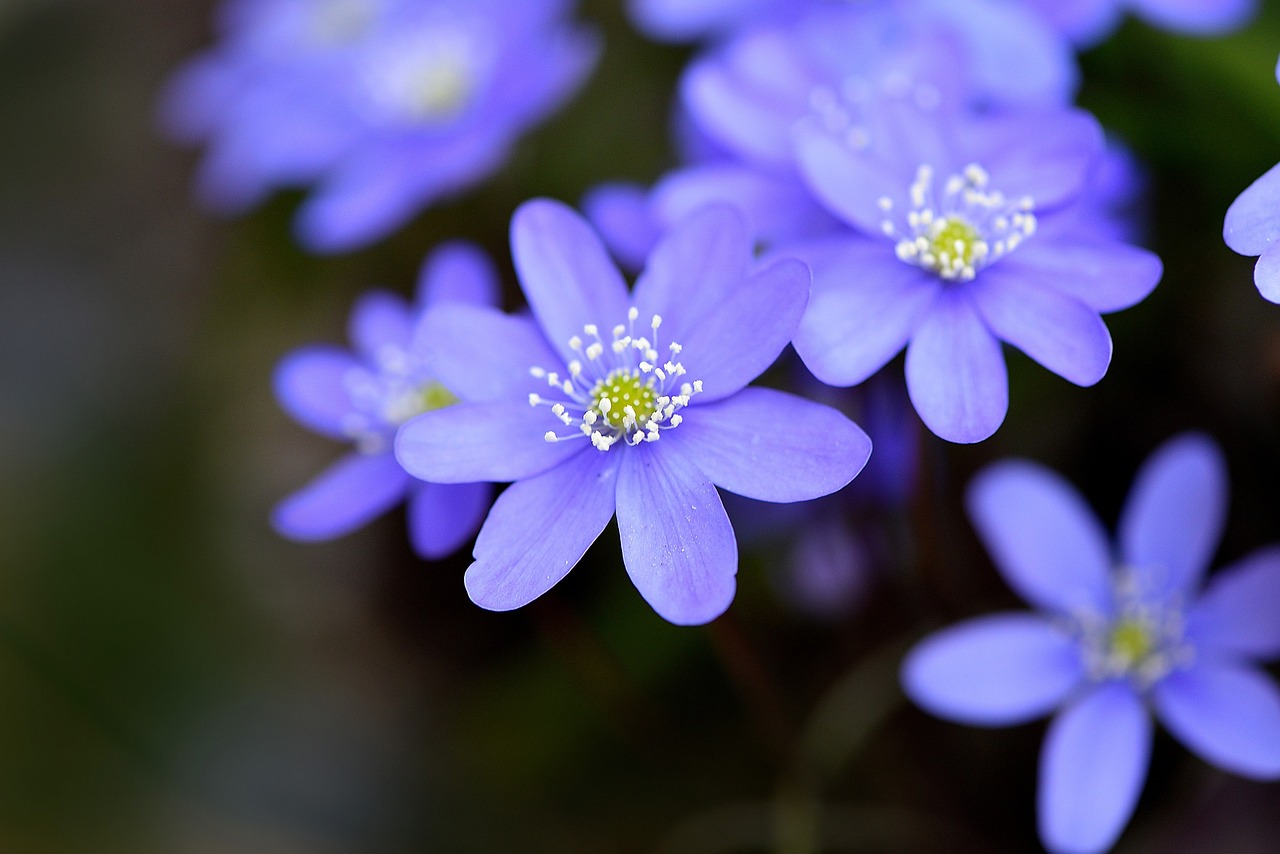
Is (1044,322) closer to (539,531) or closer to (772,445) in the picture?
(772,445)

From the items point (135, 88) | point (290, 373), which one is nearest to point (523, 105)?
point (290, 373)

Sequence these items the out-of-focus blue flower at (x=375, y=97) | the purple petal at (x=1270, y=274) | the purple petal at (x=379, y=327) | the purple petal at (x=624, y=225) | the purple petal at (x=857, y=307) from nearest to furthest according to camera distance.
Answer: the purple petal at (x=1270, y=274)
the purple petal at (x=857, y=307)
the purple petal at (x=624, y=225)
the purple petal at (x=379, y=327)
the out-of-focus blue flower at (x=375, y=97)

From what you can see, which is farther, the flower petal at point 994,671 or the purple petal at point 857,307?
the flower petal at point 994,671

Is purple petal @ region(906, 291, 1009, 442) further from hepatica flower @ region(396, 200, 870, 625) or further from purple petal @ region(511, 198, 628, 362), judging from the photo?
purple petal @ region(511, 198, 628, 362)

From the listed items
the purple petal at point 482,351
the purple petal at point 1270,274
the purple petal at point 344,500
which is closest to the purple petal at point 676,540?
the purple petal at point 482,351

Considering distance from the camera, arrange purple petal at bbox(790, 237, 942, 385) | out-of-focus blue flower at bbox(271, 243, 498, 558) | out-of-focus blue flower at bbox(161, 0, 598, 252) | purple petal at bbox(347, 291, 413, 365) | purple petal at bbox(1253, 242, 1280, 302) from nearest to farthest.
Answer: purple petal at bbox(1253, 242, 1280, 302) < purple petal at bbox(790, 237, 942, 385) < out-of-focus blue flower at bbox(271, 243, 498, 558) < purple petal at bbox(347, 291, 413, 365) < out-of-focus blue flower at bbox(161, 0, 598, 252)

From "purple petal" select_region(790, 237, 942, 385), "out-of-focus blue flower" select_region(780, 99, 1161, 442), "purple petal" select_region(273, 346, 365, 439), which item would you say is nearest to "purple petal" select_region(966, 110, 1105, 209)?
"out-of-focus blue flower" select_region(780, 99, 1161, 442)

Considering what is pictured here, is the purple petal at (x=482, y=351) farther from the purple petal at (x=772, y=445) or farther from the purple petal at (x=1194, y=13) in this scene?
the purple petal at (x=1194, y=13)
